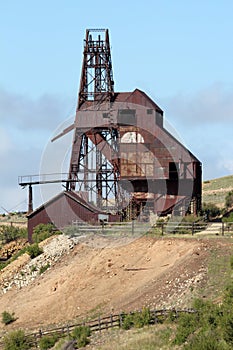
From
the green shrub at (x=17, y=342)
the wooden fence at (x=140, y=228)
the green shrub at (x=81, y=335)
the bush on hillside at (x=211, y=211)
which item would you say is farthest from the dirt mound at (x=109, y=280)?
the bush on hillside at (x=211, y=211)

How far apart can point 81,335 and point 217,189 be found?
5994 cm

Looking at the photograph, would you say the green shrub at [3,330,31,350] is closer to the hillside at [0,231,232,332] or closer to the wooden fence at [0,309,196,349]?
the wooden fence at [0,309,196,349]

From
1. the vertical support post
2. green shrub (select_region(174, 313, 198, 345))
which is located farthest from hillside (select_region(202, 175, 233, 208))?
green shrub (select_region(174, 313, 198, 345))

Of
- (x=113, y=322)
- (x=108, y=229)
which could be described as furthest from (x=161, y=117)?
(x=113, y=322)

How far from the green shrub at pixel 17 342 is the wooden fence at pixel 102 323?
0.21 meters

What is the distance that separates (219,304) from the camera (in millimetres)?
31438

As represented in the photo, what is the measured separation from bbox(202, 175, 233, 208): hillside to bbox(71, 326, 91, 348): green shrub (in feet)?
133

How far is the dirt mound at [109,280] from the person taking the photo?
35.4 m

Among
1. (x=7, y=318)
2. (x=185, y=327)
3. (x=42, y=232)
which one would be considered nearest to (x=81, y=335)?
(x=185, y=327)

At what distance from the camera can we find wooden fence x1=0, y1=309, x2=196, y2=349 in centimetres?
3152

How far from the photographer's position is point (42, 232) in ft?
166

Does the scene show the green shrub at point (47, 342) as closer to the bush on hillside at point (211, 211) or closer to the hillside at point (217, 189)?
the bush on hillside at point (211, 211)

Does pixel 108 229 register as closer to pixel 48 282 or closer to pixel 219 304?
pixel 48 282

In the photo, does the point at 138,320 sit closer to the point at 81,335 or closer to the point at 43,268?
the point at 81,335
